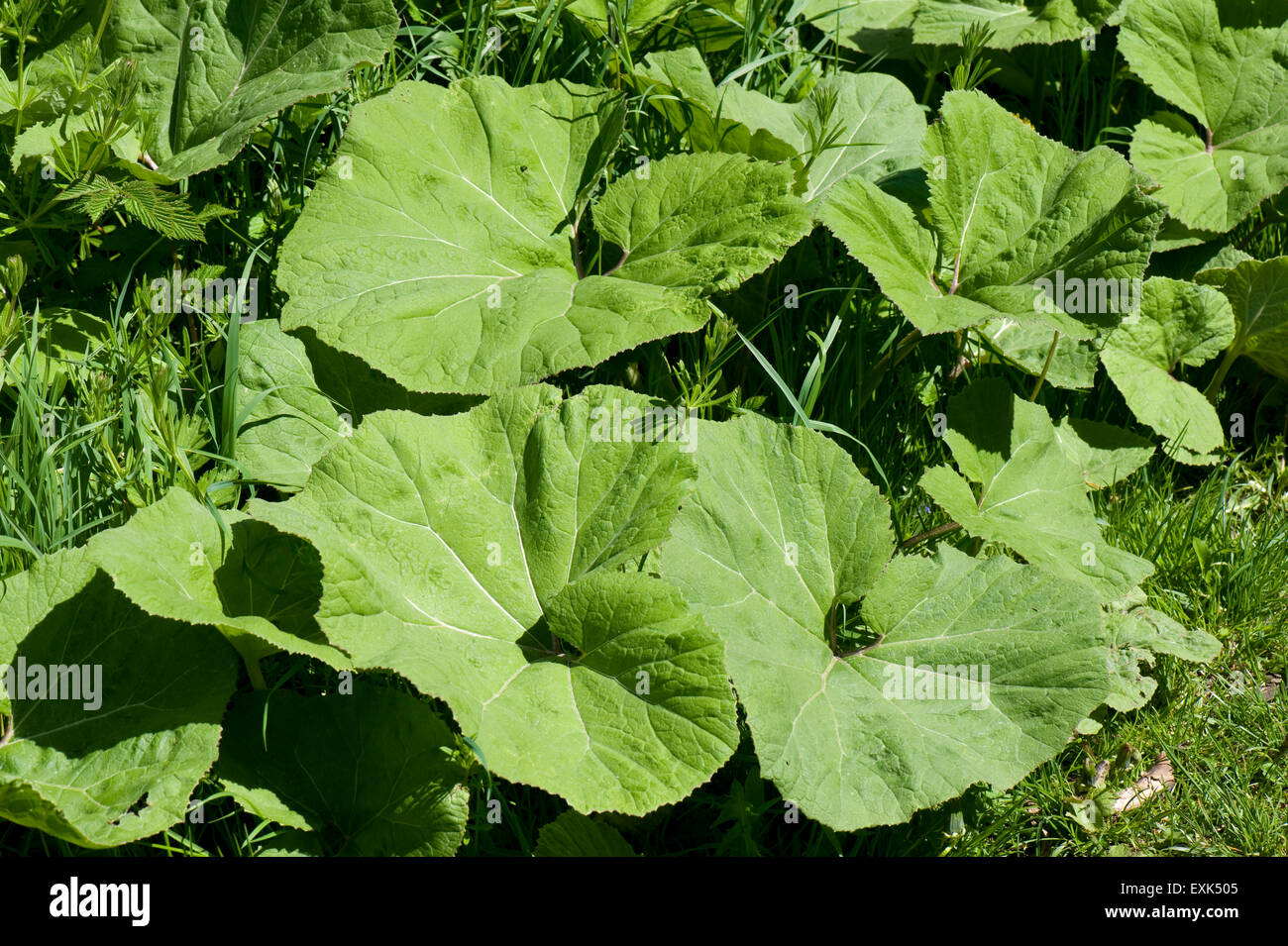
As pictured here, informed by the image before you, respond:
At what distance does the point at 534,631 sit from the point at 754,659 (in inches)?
19.2

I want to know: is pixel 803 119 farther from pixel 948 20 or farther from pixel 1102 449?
pixel 1102 449

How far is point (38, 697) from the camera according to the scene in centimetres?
246

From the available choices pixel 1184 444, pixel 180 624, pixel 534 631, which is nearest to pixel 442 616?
pixel 534 631

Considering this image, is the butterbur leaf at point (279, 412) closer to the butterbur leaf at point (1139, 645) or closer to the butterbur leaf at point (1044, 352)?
the butterbur leaf at point (1044, 352)

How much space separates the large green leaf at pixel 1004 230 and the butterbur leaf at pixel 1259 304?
2.26 ft

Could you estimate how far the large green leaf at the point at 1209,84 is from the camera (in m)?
4.04

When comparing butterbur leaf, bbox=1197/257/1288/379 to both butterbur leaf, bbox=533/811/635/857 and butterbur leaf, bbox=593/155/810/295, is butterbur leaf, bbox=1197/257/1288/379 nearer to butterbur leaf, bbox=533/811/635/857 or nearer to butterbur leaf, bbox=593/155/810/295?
butterbur leaf, bbox=593/155/810/295

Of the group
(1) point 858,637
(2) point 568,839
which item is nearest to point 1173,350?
(1) point 858,637

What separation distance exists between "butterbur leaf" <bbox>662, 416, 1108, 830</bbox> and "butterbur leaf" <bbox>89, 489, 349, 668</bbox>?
82cm

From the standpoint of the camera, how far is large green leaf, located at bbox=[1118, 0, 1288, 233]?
4035mm

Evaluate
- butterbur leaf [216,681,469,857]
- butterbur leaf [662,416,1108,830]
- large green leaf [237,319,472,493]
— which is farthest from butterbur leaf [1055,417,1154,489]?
butterbur leaf [216,681,469,857]

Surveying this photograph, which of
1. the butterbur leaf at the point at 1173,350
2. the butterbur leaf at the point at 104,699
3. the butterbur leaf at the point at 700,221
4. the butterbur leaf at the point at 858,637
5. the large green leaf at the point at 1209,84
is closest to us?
the butterbur leaf at the point at 104,699

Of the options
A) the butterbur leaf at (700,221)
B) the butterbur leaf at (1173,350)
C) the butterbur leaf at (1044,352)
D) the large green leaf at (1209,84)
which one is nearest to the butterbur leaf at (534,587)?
the butterbur leaf at (700,221)
